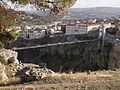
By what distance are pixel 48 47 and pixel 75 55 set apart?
690 cm

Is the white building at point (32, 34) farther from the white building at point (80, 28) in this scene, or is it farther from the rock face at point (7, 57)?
the rock face at point (7, 57)

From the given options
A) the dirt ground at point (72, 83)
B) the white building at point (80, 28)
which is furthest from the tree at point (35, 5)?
the white building at point (80, 28)

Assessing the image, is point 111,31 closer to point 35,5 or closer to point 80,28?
point 80,28

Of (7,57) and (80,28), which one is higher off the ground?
(7,57)

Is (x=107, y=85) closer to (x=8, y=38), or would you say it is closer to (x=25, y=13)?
(x=25, y=13)

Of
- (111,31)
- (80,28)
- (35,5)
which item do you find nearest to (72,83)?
(35,5)

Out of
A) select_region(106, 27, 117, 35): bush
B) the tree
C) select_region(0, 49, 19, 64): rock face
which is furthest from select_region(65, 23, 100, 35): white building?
the tree

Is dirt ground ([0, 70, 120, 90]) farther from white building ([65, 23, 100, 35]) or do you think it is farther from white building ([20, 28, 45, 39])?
white building ([20, 28, 45, 39])

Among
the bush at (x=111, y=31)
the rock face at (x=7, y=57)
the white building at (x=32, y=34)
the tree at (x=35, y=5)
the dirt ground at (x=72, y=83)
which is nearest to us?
the tree at (x=35, y=5)

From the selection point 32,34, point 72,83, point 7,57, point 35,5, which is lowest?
point 32,34

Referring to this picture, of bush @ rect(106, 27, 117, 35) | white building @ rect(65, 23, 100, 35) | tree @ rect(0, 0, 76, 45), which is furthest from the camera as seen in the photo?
white building @ rect(65, 23, 100, 35)

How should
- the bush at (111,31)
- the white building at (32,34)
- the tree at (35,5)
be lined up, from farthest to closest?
1. the white building at (32,34)
2. the bush at (111,31)
3. the tree at (35,5)

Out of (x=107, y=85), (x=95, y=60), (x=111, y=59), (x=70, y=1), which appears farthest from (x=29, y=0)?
(x=95, y=60)

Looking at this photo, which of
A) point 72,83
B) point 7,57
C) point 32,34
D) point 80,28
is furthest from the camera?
point 32,34
